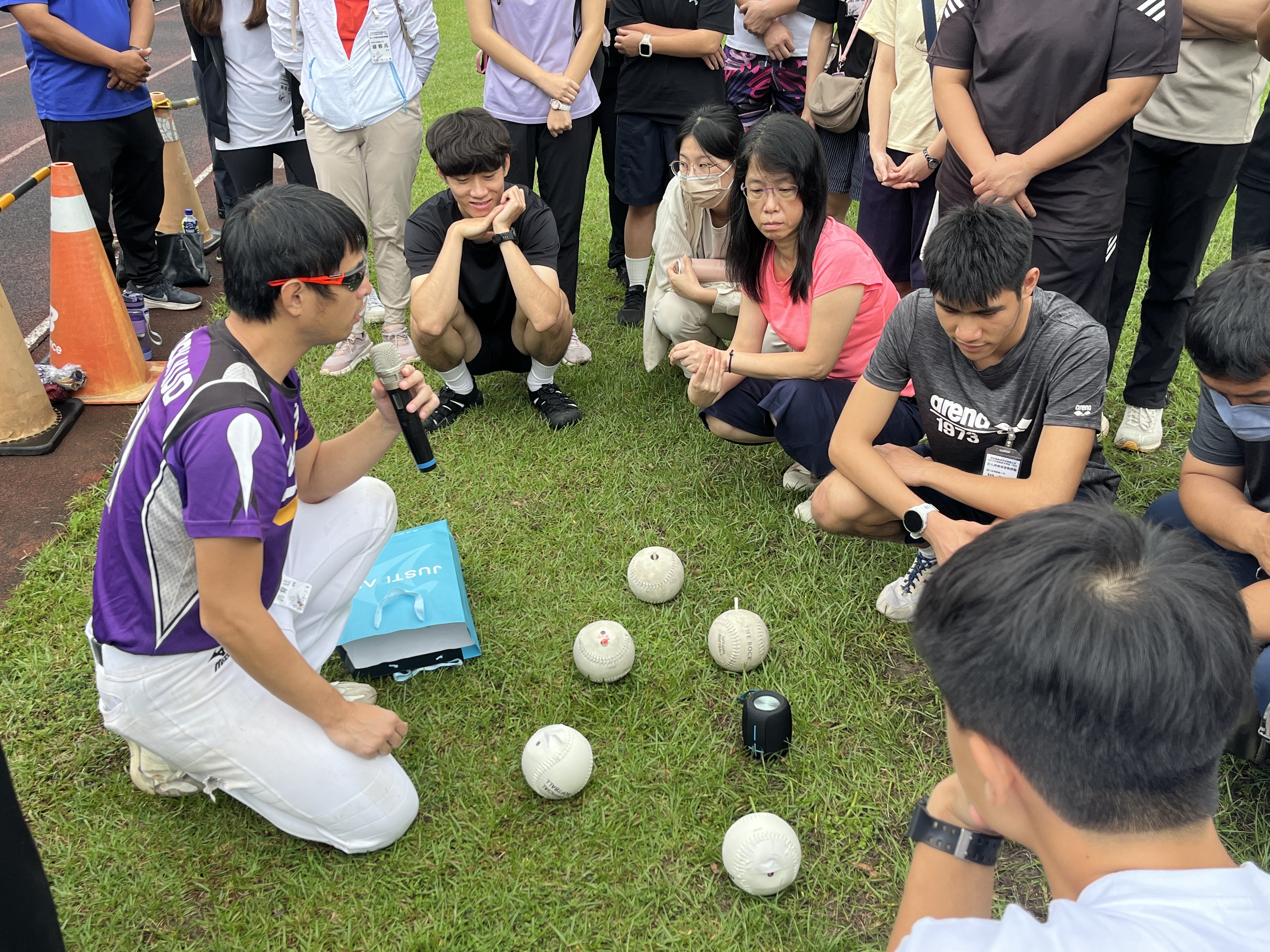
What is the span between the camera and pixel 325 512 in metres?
3.09

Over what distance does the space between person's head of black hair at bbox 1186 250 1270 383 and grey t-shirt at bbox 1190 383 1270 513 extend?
1.08 ft

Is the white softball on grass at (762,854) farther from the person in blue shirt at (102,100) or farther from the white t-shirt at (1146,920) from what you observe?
the person in blue shirt at (102,100)

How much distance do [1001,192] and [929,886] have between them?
8.62 feet

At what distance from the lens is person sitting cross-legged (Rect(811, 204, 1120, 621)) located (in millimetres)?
2777

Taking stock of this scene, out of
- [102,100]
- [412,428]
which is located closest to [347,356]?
[102,100]

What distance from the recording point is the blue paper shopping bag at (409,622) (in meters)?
3.12

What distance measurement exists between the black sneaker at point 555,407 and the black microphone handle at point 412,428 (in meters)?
1.74

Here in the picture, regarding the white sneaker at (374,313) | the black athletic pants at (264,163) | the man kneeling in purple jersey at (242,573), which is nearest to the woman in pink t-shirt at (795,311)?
the man kneeling in purple jersey at (242,573)

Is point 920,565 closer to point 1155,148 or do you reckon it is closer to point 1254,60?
point 1155,148

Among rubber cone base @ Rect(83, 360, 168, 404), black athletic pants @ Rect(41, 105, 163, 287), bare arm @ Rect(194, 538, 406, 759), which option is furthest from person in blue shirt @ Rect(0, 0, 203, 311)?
bare arm @ Rect(194, 538, 406, 759)

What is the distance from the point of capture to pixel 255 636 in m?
2.29

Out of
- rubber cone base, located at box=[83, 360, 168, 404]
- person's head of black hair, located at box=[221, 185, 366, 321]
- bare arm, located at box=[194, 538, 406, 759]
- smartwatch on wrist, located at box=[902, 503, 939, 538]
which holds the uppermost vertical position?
person's head of black hair, located at box=[221, 185, 366, 321]

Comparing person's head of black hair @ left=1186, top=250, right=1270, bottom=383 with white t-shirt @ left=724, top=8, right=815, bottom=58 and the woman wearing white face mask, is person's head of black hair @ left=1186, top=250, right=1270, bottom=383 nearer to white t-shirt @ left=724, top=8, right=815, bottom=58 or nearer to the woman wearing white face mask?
the woman wearing white face mask

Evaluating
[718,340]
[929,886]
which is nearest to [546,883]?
[929,886]
